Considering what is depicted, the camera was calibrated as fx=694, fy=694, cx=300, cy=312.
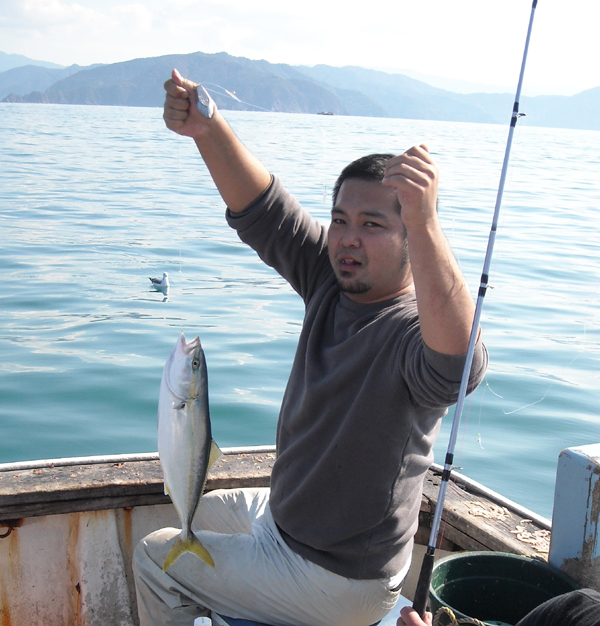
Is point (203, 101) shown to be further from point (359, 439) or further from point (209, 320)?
point (209, 320)

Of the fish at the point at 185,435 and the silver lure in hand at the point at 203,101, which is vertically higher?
the silver lure in hand at the point at 203,101

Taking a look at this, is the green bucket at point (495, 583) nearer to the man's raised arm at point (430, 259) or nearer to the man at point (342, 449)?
the man at point (342, 449)

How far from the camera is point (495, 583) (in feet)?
9.87

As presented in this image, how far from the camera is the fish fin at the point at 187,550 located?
7.93 feet

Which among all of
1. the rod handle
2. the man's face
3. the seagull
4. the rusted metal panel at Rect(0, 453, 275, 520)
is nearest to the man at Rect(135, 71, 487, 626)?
the man's face

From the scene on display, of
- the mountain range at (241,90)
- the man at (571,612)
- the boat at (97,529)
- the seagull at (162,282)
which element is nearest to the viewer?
the man at (571,612)

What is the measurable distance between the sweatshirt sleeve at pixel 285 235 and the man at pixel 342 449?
22 cm

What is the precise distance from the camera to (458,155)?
29.8 metres

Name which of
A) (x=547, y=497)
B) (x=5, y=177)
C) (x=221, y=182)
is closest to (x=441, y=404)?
(x=221, y=182)

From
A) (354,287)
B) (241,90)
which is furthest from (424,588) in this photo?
(241,90)

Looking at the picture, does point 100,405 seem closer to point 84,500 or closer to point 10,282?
point 84,500

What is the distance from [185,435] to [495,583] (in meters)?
1.63

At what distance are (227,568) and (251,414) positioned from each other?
388cm

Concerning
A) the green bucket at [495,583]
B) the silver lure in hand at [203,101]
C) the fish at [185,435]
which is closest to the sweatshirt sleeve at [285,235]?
the silver lure in hand at [203,101]
